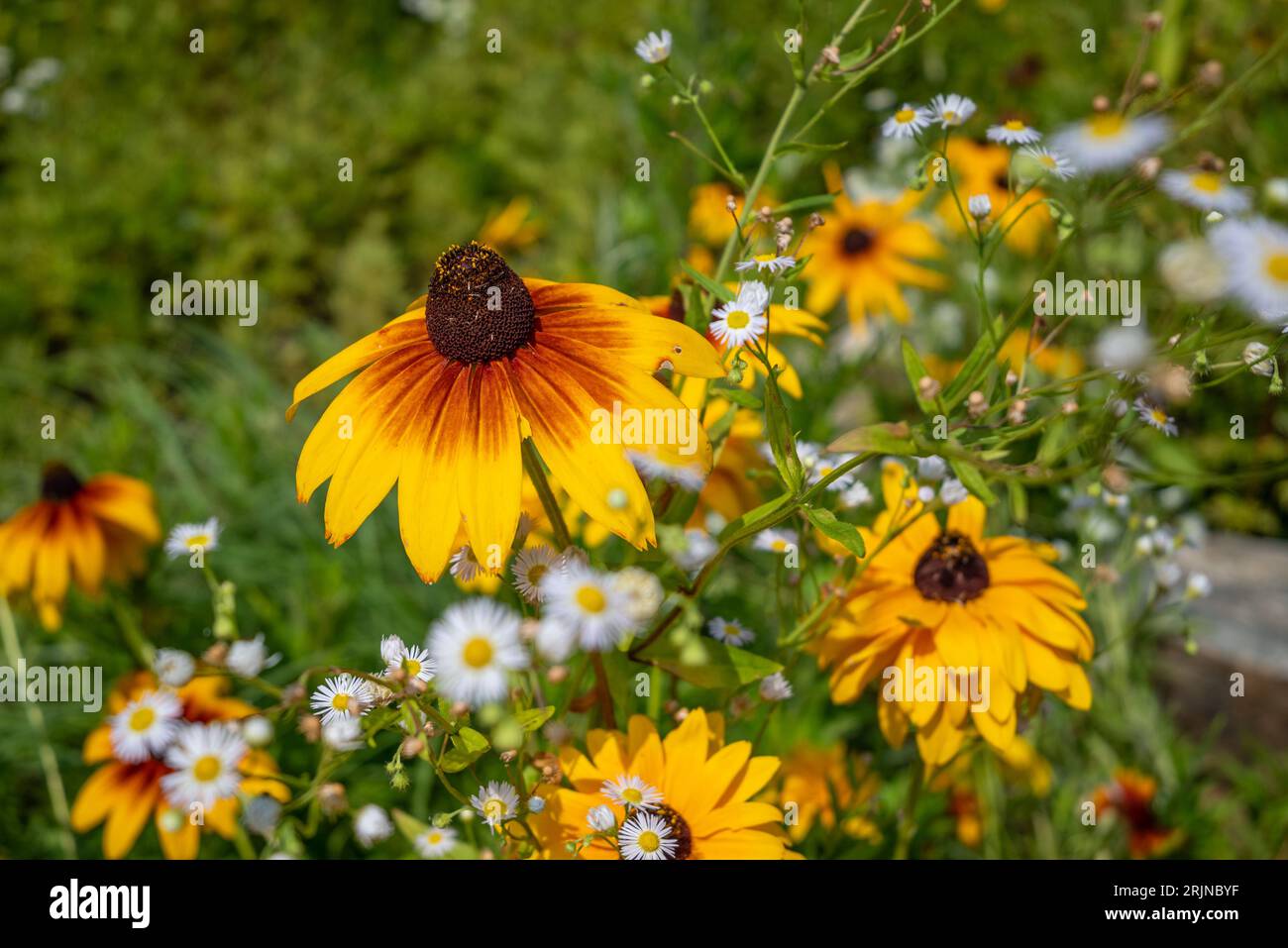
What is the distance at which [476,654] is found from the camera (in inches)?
23.8

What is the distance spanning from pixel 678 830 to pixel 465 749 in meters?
0.19

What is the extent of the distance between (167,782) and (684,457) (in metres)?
0.42

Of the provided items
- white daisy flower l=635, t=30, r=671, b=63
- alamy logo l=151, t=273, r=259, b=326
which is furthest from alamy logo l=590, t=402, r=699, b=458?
alamy logo l=151, t=273, r=259, b=326

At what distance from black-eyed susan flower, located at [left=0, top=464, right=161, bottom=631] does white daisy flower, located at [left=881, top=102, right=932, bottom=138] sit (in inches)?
50.5

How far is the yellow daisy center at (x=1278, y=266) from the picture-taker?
64 centimetres

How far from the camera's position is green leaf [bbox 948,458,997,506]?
708 mm

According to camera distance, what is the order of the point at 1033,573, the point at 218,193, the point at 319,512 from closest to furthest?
the point at 1033,573, the point at 319,512, the point at 218,193

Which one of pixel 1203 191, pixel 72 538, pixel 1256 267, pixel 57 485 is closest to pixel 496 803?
pixel 1256 267

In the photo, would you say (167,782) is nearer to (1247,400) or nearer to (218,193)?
(1247,400)

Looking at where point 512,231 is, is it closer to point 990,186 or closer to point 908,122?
point 990,186

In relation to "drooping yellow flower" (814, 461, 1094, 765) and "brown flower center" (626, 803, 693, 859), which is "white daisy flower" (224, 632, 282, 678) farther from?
"drooping yellow flower" (814, 461, 1094, 765)
